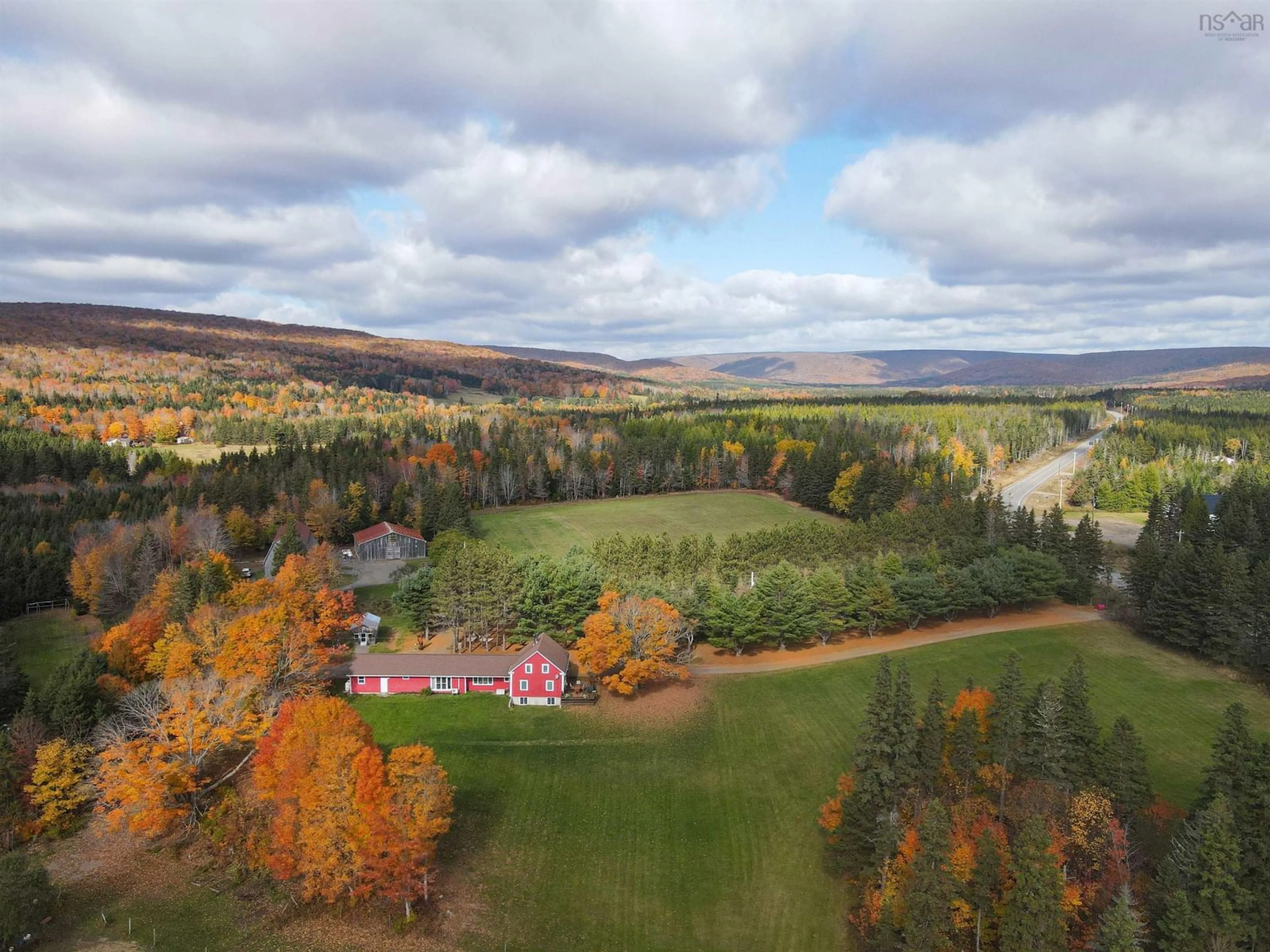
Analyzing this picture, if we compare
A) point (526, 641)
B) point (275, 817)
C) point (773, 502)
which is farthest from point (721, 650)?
point (773, 502)

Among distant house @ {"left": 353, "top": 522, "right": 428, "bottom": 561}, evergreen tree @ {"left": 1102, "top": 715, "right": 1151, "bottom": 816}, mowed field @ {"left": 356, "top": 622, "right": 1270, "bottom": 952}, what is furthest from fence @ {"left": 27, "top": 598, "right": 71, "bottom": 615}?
evergreen tree @ {"left": 1102, "top": 715, "right": 1151, "bottom": 816}

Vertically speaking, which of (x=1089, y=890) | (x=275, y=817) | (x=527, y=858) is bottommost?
(x=527, y=858)

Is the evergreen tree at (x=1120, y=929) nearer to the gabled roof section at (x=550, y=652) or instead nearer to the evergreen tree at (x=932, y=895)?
the evergreen tree at (x=932, y=895)

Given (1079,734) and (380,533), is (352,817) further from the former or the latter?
(380,533)

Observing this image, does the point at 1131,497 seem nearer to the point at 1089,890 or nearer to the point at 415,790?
the point at 1089,890

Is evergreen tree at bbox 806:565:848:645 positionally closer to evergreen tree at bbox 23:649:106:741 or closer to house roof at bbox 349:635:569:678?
house roof at bbox 349:635:569:678

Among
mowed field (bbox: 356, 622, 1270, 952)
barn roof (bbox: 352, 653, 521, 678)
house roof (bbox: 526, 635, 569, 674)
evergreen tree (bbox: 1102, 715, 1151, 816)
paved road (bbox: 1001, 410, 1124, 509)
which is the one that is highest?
evergreen tree (bbox: 1102, 715, 1151, 816)

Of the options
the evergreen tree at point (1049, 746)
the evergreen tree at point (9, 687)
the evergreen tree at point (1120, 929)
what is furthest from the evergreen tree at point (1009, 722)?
the evergreen tree at point (9, 687)
